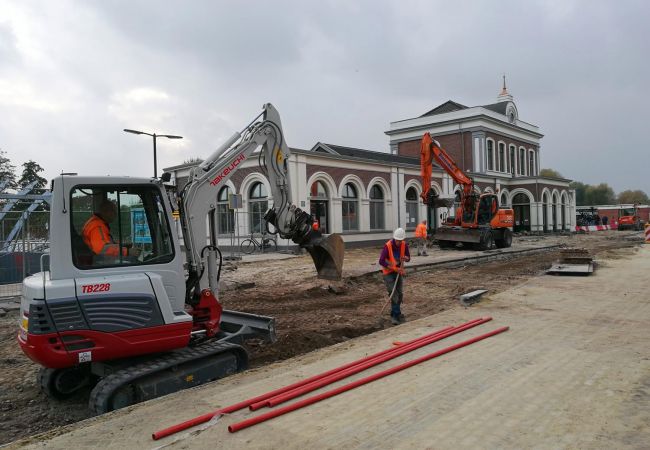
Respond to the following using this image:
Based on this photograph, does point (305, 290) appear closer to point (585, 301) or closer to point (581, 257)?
point (585, 301)

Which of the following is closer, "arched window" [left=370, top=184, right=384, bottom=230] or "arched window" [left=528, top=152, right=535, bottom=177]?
"arched window" [left=370, top=184, right=384, bottom=230]

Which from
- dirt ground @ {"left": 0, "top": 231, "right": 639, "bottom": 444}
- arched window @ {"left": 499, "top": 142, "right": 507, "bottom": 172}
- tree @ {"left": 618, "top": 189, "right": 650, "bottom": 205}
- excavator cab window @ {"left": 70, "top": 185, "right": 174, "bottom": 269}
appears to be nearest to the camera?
excavator cab window @ {"left": 70, "top": 185, "right": 174, "bottom": 269}

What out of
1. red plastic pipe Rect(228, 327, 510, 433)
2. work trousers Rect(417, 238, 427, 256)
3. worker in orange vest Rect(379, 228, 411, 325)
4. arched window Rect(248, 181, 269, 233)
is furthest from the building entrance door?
red plastic pipe Rect(228, 327, 510, 433)

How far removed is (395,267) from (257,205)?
18.9 meters

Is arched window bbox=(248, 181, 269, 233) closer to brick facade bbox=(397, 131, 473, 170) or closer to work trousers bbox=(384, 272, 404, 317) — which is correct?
work trousers bbox=(384, 272, 404, 317)

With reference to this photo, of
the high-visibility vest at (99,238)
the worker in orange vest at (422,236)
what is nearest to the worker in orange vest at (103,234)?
the high-visibility vest at (99,238)

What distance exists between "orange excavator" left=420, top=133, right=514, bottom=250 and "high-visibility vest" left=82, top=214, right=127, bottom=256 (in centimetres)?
2008

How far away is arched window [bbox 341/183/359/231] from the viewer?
97.8 feet

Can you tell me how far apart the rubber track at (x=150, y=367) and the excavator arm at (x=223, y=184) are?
2.61ft

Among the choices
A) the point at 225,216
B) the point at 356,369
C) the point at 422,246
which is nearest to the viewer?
the point at 356,369

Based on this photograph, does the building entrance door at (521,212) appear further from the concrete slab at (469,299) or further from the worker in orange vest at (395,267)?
the worker in orange vest at (395,267)

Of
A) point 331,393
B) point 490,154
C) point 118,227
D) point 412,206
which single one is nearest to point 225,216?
point 412,206

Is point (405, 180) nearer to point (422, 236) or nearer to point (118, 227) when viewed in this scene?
point (422, 236)

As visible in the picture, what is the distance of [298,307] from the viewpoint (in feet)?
34.9
